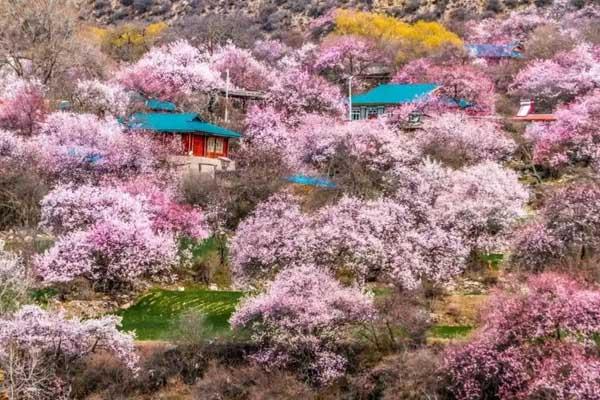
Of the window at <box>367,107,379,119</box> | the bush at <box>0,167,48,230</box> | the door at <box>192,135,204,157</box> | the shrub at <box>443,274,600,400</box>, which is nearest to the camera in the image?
the shrub at <box>443,274,600,400</box>

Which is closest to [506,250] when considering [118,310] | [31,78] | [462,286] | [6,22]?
[462,286]

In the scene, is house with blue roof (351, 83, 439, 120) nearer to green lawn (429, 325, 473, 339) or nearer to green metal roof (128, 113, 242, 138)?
green metal roof (128, 113, 242, 138)

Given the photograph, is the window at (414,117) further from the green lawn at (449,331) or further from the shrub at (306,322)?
the shrub at (306,322)

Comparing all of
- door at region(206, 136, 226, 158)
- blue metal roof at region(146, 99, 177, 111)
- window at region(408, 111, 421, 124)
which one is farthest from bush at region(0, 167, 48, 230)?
window at region(408, 111, 421, 124)

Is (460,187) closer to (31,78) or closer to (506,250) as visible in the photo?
(506,250)

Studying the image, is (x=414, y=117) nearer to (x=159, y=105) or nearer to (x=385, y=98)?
(x=385, y=98)
